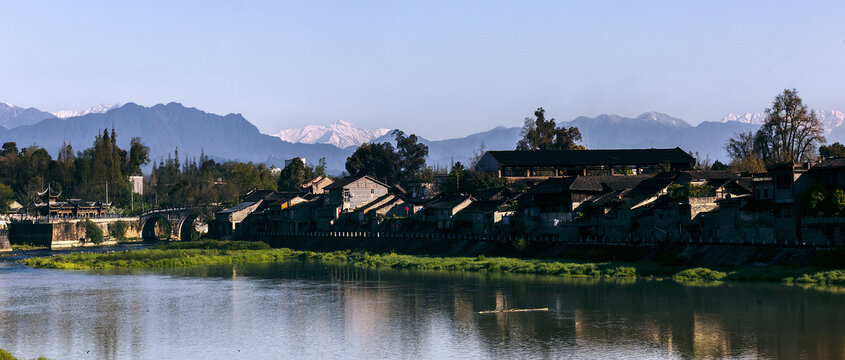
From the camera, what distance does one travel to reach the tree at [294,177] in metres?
173

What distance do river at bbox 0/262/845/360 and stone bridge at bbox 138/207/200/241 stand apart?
7960 cm

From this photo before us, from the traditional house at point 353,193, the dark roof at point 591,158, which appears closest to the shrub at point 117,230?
the traditional house at point 353,193

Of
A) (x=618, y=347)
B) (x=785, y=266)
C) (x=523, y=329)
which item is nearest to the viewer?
(x=618, y=347)

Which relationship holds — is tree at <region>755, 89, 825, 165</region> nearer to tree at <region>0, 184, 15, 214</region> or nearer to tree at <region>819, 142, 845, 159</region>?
tree at <region>819, 142, 845, 159</region>

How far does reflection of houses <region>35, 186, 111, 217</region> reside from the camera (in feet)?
457

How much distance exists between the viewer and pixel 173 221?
151750 millimetres

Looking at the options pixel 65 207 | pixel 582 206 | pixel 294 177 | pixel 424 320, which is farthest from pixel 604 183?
pixel 294 177

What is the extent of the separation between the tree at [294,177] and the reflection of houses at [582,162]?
5632cm

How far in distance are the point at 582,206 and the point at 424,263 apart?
638 inches

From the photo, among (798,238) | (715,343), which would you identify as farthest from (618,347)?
(798,238)

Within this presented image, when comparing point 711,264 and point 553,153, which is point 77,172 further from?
point 711,264

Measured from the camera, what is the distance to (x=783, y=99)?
111 metres

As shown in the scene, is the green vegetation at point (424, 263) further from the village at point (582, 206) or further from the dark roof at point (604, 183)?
the dark roof at point (604, 183)

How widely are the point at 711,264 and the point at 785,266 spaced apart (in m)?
6.08
